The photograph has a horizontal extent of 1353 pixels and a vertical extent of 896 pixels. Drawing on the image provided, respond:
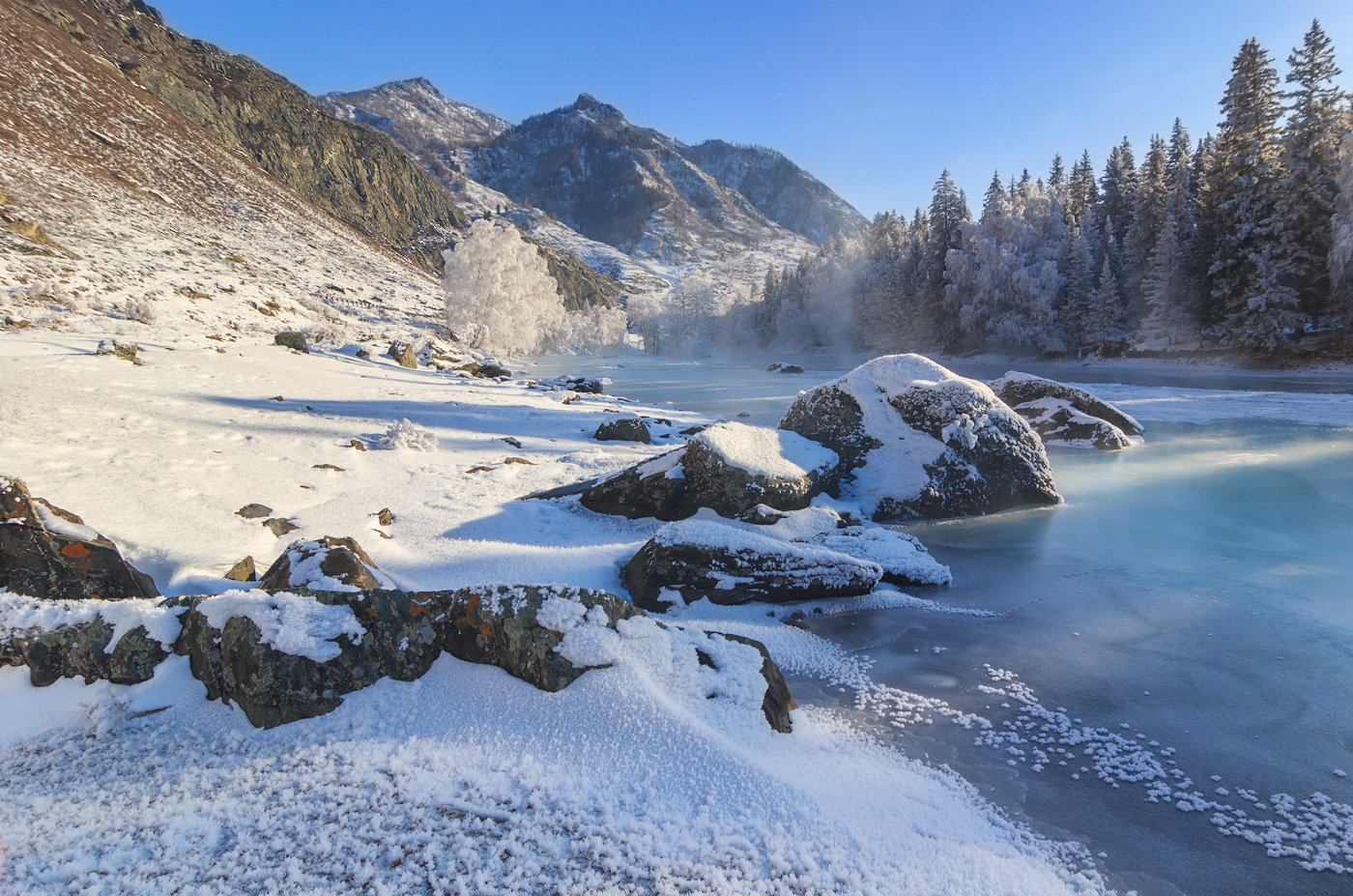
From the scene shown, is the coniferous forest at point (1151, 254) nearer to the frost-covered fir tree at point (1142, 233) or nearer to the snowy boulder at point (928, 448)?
the frost-covered fir tree at point (1142, 233)

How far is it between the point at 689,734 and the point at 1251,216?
41687 millimetres

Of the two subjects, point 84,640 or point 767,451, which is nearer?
point 84,640

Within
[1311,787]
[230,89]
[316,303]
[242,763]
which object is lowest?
[1311,787]

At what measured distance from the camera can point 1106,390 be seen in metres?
25.3

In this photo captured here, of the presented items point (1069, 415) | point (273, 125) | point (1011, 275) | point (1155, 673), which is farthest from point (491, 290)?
point (273, 125)

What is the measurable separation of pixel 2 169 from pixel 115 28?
66.2 metres

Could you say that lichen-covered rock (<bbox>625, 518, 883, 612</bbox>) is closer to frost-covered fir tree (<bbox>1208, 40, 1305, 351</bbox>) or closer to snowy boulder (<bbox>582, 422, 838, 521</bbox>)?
snowy boulder (<bbox>582, 422, 838, 521</bbox>)

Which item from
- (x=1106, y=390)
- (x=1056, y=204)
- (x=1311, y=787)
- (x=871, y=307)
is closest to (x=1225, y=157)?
(x=1056, y=204)

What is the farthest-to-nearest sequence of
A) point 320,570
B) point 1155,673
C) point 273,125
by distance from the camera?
1. point 273,125
2. point 1155,673
3. point 320,570

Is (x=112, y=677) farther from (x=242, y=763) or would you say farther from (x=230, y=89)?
(x=230, y=89)

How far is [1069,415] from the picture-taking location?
14523mm

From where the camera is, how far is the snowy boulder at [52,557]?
3.42 meters

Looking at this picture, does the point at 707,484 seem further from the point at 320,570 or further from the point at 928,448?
the point at 320,570

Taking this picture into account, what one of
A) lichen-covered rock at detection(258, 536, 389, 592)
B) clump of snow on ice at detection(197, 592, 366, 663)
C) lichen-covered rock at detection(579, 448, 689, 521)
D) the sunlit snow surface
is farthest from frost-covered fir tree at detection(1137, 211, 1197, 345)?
clump of snow on ice at detection(197, 592, 366, 663)
